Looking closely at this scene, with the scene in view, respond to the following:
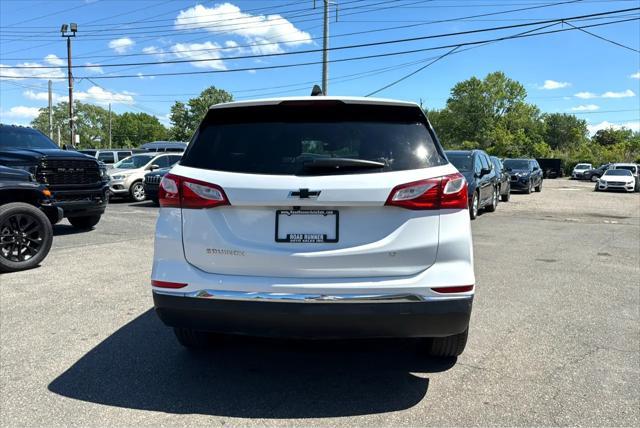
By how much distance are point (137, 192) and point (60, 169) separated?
770 cm

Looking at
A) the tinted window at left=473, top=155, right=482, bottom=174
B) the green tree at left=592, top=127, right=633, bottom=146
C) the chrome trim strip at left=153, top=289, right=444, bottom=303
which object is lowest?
the chrome trim strip at left=153, top=289, right=444, bottom=303

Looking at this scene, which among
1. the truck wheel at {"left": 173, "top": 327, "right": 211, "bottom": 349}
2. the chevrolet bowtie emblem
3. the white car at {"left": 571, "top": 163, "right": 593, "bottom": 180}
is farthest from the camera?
the white car at {"left": 571, "top": 163, "right": 593, "bottom": 180}

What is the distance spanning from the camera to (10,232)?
21.6 ft

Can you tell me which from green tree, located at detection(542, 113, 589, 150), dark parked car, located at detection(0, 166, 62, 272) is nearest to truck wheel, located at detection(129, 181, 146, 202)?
dark parked car, located at detection(0, 166, 62, 272)

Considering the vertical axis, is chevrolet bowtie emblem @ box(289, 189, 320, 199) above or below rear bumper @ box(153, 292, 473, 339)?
above

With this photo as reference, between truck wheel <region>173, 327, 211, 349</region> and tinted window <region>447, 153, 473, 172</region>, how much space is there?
10257 millimetres

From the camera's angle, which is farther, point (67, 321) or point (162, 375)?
point (67, 321)

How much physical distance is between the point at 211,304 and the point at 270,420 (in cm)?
75

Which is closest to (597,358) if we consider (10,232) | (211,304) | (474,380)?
(474,380)

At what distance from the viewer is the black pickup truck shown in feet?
30.9

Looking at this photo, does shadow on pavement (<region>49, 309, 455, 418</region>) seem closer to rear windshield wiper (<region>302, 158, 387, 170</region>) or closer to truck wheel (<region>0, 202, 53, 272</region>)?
rear windshield wiper (<region>302, 158, 387, 170</region>)

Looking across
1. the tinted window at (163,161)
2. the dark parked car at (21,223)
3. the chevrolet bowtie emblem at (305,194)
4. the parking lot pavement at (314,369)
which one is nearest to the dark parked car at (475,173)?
the parking lot pavement at (314,369)

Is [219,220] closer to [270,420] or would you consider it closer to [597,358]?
[270,420]

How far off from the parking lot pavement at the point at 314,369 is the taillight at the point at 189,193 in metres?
1.22
